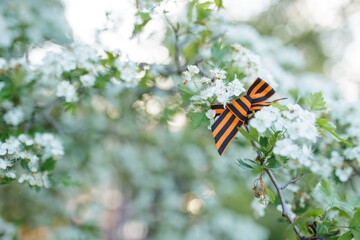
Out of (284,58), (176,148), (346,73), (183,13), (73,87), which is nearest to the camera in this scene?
(73,87)

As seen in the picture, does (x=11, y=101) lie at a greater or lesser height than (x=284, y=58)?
lesser

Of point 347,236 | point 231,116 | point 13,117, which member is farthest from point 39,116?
point 347,236

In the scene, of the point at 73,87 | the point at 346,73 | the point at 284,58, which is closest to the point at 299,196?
the point at 73,87

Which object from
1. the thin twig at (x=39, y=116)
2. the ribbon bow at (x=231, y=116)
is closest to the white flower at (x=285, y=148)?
the ribbon bow at (x=231, y=116)

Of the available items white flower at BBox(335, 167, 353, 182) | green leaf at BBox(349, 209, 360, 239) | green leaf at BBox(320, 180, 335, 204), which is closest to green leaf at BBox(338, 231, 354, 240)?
green leaf at BBox(349, 209, 360, 239)

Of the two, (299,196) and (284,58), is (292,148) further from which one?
(284,58)

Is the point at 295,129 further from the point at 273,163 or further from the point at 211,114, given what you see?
the point at 211,114
